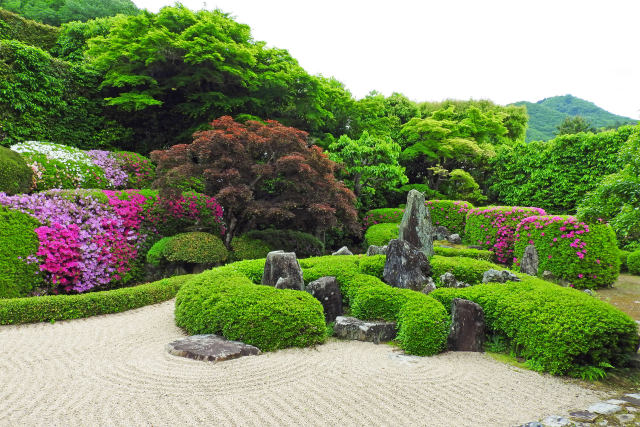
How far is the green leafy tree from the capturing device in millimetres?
14069

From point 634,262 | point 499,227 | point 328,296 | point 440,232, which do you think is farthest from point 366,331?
point 440,232

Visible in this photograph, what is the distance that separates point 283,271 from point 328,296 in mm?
861

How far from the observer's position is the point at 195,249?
8.66 meters

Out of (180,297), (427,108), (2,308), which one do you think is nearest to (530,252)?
(180,297)

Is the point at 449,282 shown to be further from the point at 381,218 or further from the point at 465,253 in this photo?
the point at 381,218

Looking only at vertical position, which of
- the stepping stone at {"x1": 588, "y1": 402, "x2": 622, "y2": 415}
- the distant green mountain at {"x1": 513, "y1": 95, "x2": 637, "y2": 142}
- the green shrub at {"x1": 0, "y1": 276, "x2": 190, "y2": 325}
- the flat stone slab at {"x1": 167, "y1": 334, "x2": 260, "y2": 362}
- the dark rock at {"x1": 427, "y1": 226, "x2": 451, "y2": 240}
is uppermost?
the distant green mountain at {"x1": 513, "y1": 95, "x2": 637, "y2": 142}

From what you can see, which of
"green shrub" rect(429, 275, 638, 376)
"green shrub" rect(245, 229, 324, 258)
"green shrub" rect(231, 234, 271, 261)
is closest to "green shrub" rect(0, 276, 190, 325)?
"green shrub" rect(231, 234, 271, 261)

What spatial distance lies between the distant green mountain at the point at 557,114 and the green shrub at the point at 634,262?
34.9 metres

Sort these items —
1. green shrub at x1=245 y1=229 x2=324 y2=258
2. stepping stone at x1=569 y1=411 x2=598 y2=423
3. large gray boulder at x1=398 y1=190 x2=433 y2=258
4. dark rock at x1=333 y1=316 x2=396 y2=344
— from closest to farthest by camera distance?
stepping stone at x1=569 y1=411 x2=598 y2=423 < dark rock at x1=333 y1=316 x2=396 y2=344 < large gray boulder at x1=398 y1=190 x2=433 y2=258 < green shrub at x1=245 y1=229 x2=324 y2=258

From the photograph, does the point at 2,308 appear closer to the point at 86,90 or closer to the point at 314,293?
the point at 314,293

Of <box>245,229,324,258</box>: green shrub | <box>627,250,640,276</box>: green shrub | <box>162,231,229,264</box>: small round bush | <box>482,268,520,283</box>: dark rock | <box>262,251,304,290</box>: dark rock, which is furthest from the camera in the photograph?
<box>245,229,324,258</box>: green shrub

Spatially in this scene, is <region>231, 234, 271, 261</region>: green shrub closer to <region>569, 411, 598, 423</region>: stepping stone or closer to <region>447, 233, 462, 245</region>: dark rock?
<region>447, 233, 462, 245</region>: dark rock

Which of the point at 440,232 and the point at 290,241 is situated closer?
the point at 290,241

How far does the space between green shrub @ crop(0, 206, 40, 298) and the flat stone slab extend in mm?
4161
